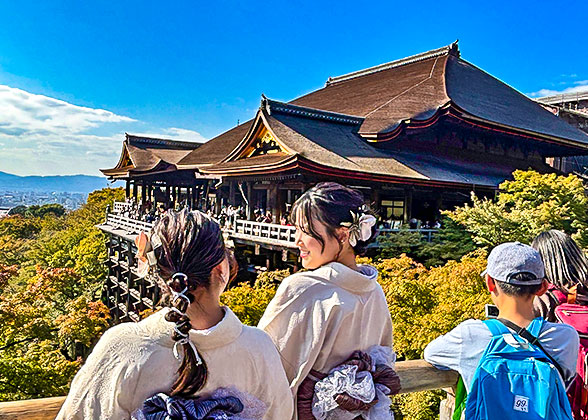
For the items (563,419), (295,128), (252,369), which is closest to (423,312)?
(563,419)

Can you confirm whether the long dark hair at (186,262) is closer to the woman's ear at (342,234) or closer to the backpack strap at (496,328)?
the woman's ear at (342,234)

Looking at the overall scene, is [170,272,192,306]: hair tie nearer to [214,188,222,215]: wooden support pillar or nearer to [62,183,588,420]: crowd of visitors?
[62,183,588,420]: crowd of visitors

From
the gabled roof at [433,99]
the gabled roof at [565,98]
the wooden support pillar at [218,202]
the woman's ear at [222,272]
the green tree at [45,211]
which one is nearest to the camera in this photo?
the woman's ear at [222,272]

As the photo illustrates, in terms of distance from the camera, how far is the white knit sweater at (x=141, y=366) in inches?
46.8

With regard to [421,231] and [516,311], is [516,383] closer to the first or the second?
[516,311]

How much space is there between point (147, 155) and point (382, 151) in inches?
578

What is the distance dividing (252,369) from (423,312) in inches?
230

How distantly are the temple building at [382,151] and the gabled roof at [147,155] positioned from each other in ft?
0.42

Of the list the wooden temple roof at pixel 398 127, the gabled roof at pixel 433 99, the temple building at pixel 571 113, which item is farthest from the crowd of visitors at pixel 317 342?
the temple building at pixel 571 113

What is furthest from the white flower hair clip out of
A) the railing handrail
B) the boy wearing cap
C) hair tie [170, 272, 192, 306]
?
the railing handrail

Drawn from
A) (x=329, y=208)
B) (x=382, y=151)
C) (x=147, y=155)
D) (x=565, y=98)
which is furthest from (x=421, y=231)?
(x=565, y=98)

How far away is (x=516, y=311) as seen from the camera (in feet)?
6.22

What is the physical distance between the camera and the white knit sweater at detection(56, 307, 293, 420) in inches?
46.8

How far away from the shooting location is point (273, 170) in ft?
39.8
